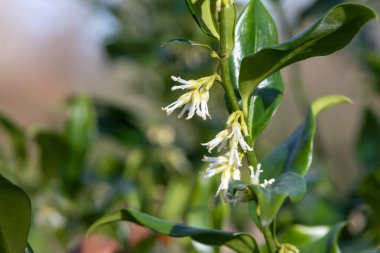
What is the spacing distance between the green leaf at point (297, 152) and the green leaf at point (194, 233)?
4.1 inches

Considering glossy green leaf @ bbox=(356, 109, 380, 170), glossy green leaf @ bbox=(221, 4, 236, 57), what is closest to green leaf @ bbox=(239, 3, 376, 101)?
glossy green leaf @ bbox=(221, 4, 236, 57)

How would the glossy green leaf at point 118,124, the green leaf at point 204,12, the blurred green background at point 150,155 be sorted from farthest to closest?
1. the glossy green leaf at point 118,124
2. the blurred green background at point 150,155
3. the green leaf at point 204,12

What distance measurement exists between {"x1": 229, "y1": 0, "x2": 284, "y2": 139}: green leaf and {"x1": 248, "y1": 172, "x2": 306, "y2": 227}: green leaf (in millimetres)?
133

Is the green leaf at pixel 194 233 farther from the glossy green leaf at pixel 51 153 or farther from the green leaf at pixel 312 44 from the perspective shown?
the glossy green leaf at pixel 51 153

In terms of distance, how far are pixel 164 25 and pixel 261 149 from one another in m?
0.48

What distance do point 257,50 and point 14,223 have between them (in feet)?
1.07

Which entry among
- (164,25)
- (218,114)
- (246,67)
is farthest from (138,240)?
(164,25)

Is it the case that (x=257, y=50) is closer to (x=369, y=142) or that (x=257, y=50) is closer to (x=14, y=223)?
(x=14, y=223)

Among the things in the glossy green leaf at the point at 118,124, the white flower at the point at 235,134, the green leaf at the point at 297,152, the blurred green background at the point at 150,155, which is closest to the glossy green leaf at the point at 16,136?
the blurred green background at the point at 150,155

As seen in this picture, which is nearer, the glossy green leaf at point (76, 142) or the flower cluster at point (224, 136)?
the flower cluster at point (224, 136)

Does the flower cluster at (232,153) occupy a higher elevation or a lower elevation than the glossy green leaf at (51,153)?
higher

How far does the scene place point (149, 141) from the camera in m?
1.92

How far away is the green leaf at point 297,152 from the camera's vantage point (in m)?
0.85

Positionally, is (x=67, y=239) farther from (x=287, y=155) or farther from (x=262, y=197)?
(x=262, y=197)
